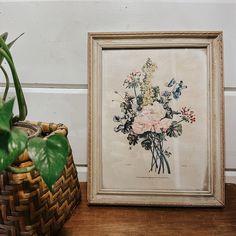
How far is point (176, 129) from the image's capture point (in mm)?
757

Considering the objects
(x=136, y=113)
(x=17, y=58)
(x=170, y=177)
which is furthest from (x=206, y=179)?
(x=17, y=58)

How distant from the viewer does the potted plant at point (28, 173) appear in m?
0.48

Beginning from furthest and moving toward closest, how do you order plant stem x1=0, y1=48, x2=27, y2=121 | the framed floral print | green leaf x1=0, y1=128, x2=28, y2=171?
the framed floral print < plant stem x1=0, y1=48, x2=27, y2=121 < green leaf x1=0, y1=128, x2=28, y2=171

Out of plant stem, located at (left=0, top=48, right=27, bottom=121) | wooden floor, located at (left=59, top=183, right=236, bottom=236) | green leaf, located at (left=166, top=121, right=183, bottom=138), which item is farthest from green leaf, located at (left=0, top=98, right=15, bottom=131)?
green leaf, located at (left=166, top=121, right=183, bottom=138)

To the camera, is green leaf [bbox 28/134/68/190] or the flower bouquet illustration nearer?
green leaf [bbox 28/134/68/190]

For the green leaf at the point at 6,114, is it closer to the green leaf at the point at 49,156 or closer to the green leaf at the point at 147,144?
the green leaf at the point at 49,156

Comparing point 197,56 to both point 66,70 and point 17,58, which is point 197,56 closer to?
point 66,70

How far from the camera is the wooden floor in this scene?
25.2 inches

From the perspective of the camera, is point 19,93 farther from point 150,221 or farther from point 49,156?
point 150,221

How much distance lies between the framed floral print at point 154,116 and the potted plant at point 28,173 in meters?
0.11

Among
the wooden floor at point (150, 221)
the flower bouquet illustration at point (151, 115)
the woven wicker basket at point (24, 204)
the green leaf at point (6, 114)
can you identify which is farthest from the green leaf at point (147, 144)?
the green leaf at point (6, 114)

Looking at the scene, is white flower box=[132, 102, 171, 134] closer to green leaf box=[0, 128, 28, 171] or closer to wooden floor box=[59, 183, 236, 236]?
wooden floor box=[59, 183, 236, 236]

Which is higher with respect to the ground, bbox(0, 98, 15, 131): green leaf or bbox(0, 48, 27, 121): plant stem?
bbox(0, 48, 27, 121): plant stem

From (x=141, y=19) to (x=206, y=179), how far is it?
377 millimetres
